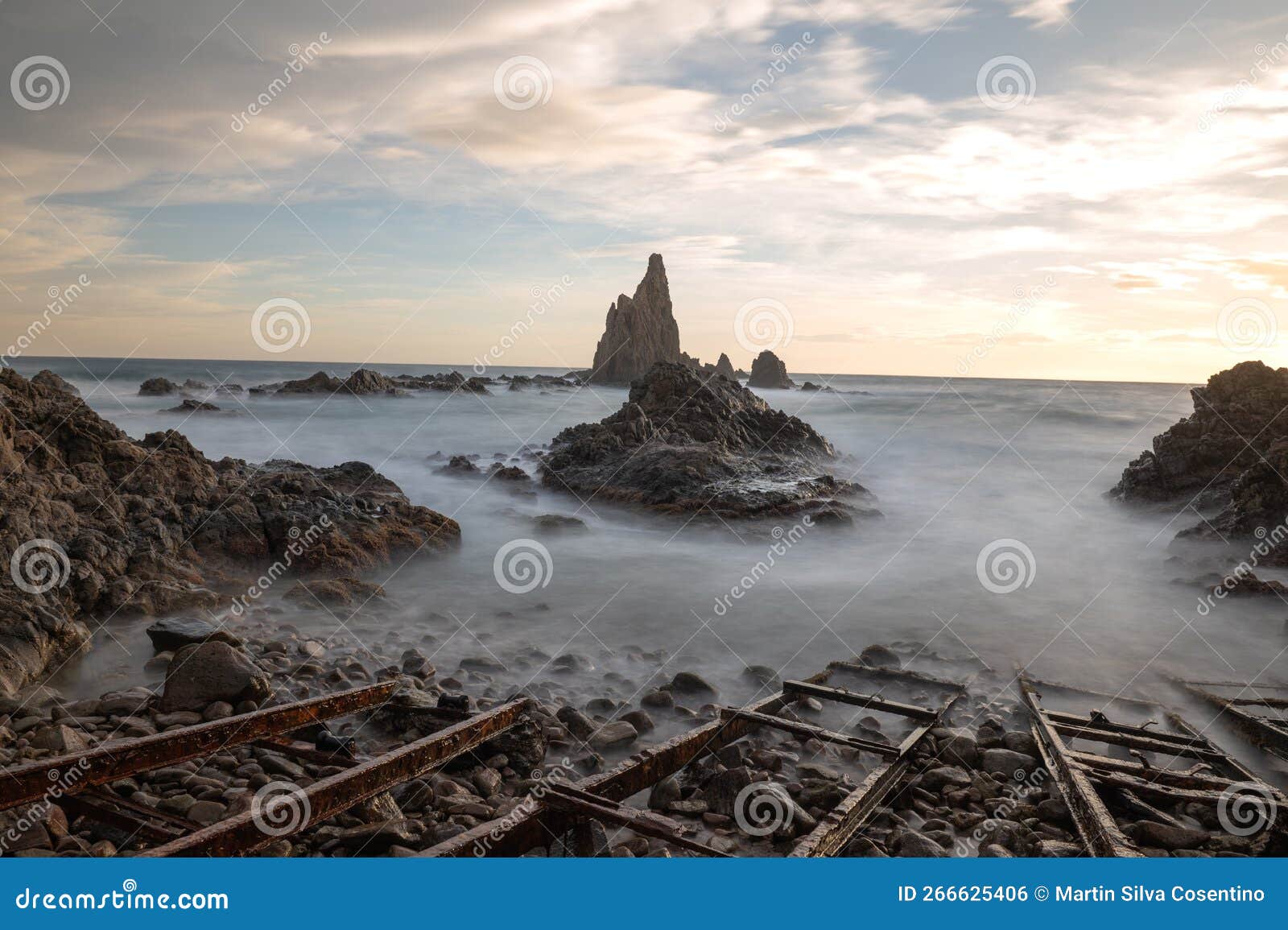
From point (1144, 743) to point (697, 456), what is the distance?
1218cm

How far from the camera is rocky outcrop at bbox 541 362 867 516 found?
52.8 feet

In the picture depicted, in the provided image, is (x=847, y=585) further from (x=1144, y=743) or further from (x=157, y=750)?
(x=157, y=750)

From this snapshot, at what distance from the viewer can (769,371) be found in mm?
91250

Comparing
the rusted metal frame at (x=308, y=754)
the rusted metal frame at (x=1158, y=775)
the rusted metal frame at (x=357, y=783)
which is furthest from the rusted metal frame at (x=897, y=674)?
the rusted metal frame at (x=308, y=754)

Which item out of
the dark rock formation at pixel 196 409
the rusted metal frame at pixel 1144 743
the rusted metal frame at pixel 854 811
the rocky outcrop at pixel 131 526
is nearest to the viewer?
the rusted metal frame at pixel 854 811

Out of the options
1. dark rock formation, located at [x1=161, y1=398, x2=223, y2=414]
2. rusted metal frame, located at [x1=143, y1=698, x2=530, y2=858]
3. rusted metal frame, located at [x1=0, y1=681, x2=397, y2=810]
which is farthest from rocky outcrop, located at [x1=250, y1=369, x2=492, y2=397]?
rusted metal frame, located at [x1=143, y1=698, x2=530, y2=858]

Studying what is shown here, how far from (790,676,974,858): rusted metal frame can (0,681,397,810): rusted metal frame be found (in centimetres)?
359

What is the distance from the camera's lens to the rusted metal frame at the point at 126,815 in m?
3.99

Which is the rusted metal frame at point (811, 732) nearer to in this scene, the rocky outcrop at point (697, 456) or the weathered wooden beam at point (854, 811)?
the weathered wooden beam at point (854, 811)

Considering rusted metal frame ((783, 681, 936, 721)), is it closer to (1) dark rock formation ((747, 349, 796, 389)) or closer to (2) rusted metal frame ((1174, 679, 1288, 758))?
(2) rusted metal frame ((1174, 679, 1288, 758))

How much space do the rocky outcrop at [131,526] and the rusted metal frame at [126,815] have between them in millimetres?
2457

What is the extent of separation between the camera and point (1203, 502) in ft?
52.8

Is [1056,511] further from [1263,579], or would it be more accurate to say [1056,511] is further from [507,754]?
[507,754]

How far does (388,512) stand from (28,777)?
8.43 m
